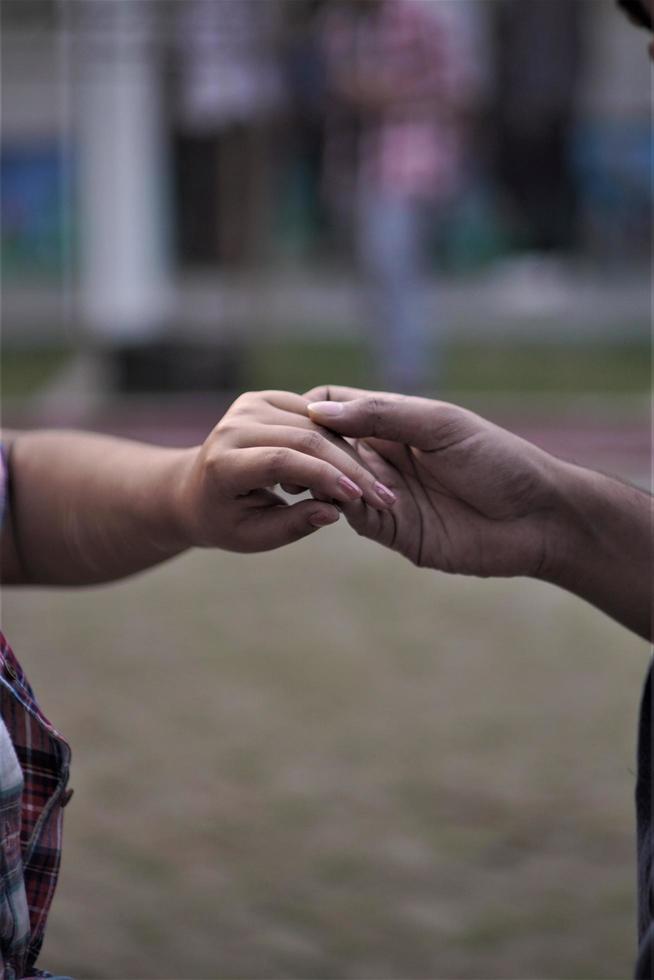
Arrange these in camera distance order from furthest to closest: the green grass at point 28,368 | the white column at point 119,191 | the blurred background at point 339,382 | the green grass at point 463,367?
the white column at point 119,191 < the green grass at point 28,368 < the green grass at point 463,367 < the blurred background at point 339,382

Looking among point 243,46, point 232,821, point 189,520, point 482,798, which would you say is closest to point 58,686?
point 232,821

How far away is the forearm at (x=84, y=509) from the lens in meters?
1.52

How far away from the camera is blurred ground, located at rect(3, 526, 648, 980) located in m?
2.48

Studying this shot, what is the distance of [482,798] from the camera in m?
2.97

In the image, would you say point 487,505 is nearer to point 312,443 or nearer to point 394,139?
point 312,443

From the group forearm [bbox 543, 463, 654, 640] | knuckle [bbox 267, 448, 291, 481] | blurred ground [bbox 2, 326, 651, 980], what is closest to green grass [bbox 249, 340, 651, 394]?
blurred ground [bbox 2, 326, 651, 980]

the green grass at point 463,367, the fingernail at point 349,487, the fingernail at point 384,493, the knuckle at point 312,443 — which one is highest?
the knuckle at point 312,443

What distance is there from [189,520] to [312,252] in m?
10.3

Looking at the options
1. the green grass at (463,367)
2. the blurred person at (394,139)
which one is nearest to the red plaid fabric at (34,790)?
the blurred person at (394,139)

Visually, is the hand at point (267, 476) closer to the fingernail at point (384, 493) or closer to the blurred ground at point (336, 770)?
the fingernail at point (384, 493)

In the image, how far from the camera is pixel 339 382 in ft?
24.0

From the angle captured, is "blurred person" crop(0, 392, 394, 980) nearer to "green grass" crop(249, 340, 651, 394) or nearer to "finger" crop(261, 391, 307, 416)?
"finger" crop(261, 391, 307, 416)

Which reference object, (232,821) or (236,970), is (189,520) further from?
(232,821)

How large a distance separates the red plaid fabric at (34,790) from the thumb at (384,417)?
0.37 meters
